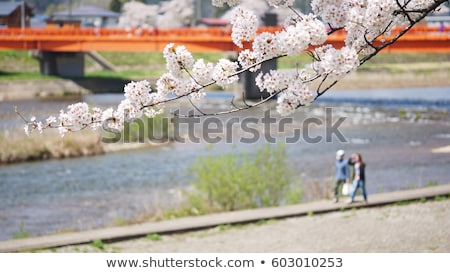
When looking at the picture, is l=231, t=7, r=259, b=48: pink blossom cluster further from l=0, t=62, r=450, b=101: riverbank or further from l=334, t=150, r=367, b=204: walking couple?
l=0, t=62, r=450, b=101: riverbank

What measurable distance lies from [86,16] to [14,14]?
616cm

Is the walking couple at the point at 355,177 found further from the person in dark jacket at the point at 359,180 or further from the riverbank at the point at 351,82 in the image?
the riverbank at the point at 351,82

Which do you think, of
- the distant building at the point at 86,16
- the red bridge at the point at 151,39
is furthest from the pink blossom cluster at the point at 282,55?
the distant building at the point at 86,16

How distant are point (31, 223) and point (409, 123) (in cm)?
1508

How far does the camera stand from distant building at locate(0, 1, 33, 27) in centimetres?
4316

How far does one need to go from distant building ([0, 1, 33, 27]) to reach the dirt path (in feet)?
114

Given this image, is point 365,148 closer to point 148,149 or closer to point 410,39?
point 148,149

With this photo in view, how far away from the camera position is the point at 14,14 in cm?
4400

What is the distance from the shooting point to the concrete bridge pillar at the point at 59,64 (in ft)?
120

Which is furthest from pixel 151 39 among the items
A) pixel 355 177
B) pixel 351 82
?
pixel 355 177

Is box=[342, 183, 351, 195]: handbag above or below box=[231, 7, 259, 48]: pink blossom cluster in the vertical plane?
below

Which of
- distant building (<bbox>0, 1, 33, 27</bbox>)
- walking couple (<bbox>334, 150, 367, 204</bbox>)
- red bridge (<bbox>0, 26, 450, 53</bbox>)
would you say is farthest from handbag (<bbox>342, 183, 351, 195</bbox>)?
distant building (<bbox>0, 1, 33, 27</bbox>)

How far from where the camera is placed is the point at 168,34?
31375 mm
